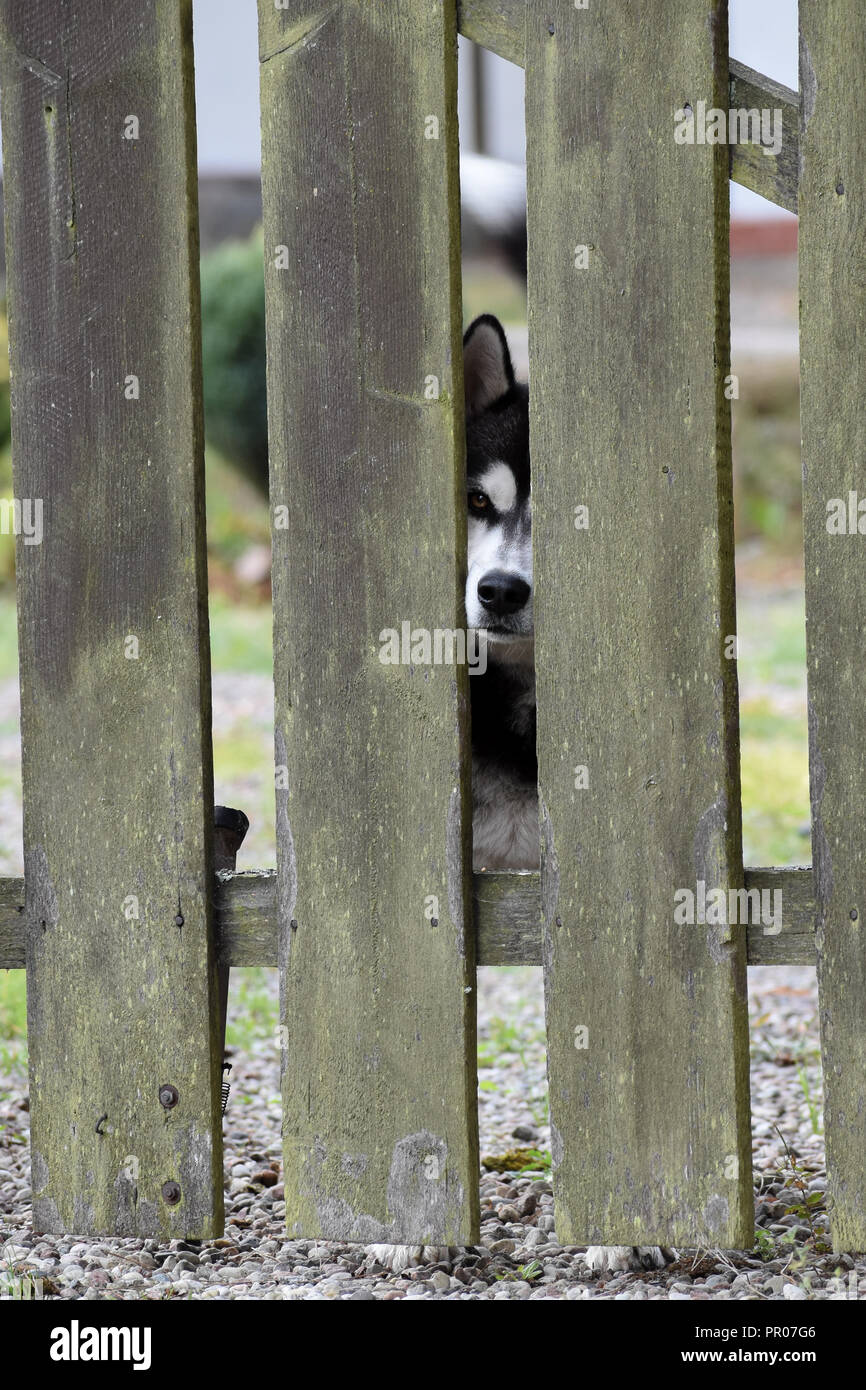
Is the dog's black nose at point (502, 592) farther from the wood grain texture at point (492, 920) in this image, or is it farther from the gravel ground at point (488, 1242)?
the gravel ground at point (488, 1242)

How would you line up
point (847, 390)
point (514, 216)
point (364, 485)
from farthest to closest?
point (514, 216) → point (364, 485) → point (847, 390)

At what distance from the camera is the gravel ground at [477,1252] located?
2180 millimetres

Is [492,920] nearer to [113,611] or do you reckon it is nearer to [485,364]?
[113,611]

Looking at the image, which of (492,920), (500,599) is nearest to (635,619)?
(492,920)

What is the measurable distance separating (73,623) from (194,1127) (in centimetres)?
88

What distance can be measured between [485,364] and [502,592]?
0.57m

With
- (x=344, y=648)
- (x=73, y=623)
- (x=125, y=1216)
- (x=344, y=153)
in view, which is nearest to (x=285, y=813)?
(x=344, y=648)

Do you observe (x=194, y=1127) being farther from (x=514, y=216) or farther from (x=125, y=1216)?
(x=514, y=216)

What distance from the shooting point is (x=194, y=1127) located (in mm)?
2221

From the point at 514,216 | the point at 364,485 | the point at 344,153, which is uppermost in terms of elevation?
the point at 514,216

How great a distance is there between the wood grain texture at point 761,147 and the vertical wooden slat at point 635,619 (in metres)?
0.04

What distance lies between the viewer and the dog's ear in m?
2.80

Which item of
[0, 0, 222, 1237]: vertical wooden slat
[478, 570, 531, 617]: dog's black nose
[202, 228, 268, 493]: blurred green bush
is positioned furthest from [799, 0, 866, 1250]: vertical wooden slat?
[202, 228, 268, 493]: blurred green bush

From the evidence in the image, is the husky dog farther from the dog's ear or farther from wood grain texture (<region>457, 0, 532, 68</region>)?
wood grain texture (<region>457, 0, 532, 68</region>)
